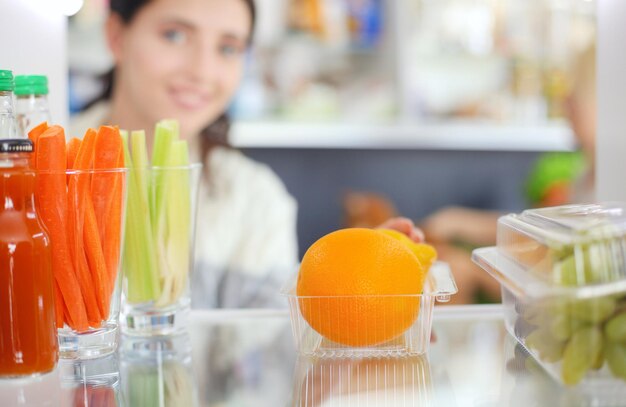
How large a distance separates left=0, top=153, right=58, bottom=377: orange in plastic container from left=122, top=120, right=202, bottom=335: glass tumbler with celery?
6.0 inches

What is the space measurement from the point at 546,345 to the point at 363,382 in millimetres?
133

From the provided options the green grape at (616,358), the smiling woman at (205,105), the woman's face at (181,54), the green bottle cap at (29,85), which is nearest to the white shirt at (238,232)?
the smiling woman at (205,105)

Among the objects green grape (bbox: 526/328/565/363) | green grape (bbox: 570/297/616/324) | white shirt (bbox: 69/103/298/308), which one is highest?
green grape (bbox: 570/297/616/324)

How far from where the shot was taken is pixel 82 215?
2.02 feet

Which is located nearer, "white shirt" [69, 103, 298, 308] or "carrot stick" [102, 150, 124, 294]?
"carrot stick" [102, 150, 124, 294]

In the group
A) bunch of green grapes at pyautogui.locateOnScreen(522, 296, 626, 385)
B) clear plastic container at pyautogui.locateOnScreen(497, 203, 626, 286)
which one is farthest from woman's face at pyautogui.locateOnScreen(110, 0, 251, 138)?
bunch of green grapes at pyautogui.locateOnScreen(522, 296, 626, 385)

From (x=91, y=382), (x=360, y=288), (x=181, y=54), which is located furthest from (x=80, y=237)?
(x=181, y=54)

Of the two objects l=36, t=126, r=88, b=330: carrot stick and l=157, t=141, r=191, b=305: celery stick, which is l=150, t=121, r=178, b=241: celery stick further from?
l=36, t=126, r=88, b=330: carrot stick

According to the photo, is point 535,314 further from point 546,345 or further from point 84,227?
point 84,227

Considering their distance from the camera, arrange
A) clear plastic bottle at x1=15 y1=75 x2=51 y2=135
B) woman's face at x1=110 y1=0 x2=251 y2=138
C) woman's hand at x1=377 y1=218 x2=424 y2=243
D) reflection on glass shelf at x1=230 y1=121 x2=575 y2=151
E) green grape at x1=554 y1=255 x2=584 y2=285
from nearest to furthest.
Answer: green grape at x1=554 y1=255 x2=584 y2=285 → clear plastic bottle at x1=15 y1=75 x2=51 y2=135 → woman's hand at x1=377 y1=218 x2=424 y2=243 → woman's face at x1=110 y1=0 x2=251 y2=138 → reflection on glass shelf at x1=230 y1=121 x2=575 y2=151

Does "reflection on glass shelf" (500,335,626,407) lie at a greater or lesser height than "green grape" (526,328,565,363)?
lesser

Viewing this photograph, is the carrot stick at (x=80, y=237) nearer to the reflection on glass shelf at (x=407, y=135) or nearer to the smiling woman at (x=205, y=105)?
the smiling woman at (x=205, y=105)

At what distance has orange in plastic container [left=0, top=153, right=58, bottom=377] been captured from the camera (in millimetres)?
539

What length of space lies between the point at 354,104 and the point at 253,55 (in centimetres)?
40
